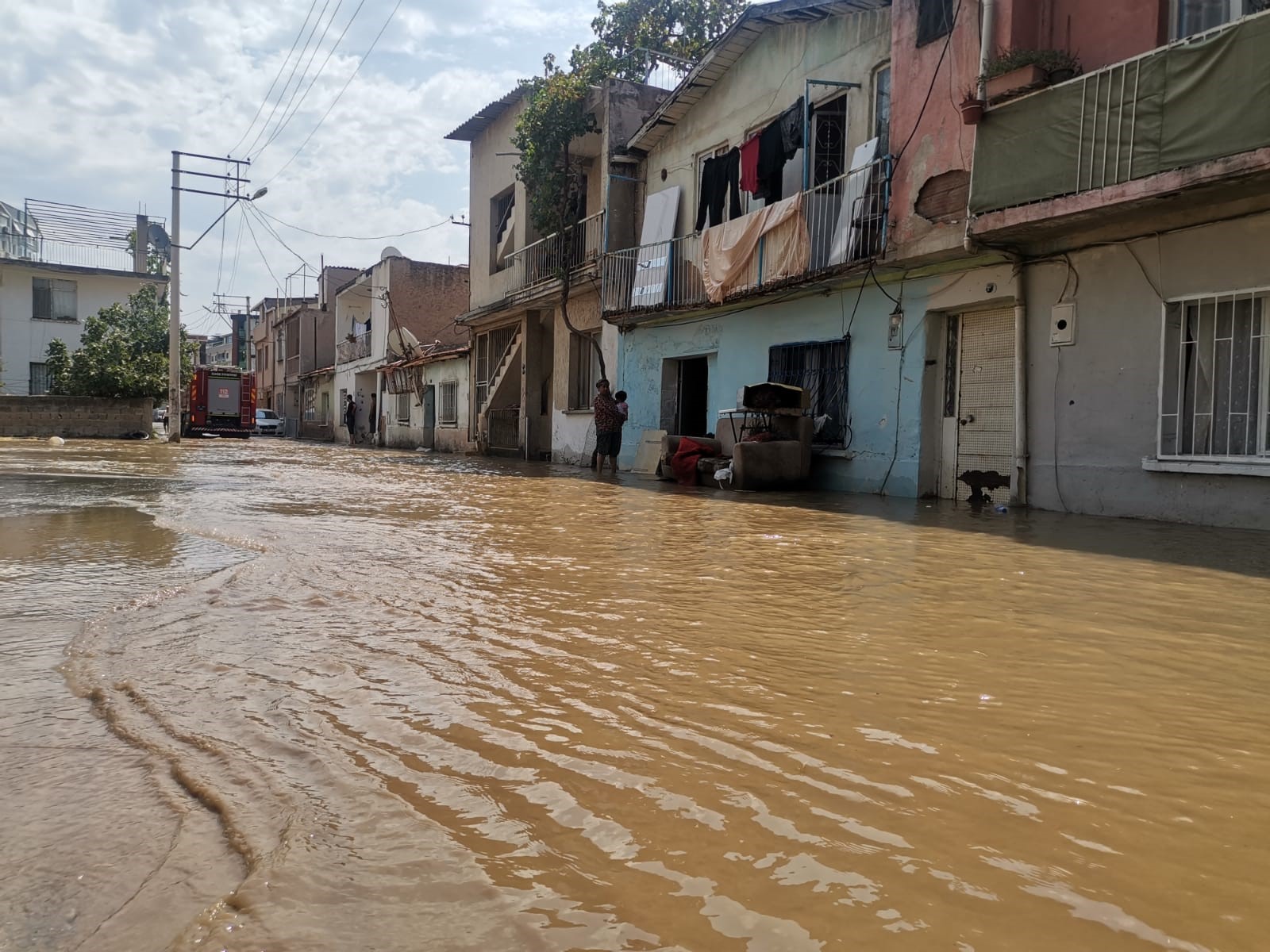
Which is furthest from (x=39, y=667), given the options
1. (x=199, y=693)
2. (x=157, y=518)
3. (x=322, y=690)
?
(x=157, y=518)

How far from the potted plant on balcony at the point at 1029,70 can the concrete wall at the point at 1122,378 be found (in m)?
1.71

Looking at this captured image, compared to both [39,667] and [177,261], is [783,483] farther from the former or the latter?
[177,261]

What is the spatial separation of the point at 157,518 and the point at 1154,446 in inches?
328

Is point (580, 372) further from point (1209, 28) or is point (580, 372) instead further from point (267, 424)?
point (267, 424)

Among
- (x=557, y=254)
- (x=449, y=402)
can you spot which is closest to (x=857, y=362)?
(x=557, y=254)

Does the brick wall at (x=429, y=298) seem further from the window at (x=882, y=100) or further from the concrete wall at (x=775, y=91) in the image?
the window at (x=882, y=100)

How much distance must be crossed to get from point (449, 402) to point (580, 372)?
27.1ft

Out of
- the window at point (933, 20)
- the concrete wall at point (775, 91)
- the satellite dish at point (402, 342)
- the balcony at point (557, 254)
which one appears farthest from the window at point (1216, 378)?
the satellite dish at point (402, 342)

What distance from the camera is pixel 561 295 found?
18.9 m

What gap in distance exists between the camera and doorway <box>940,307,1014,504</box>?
10023mm

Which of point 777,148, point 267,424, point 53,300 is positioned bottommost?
point 267,424

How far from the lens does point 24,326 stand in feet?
108

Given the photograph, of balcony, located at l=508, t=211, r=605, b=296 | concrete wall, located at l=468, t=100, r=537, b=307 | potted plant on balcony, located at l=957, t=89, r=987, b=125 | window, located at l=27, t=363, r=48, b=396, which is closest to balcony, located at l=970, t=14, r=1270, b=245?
potted plant on balcony, located at l=957, t=89, r=987, b=125

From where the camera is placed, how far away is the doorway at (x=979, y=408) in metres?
10.0
